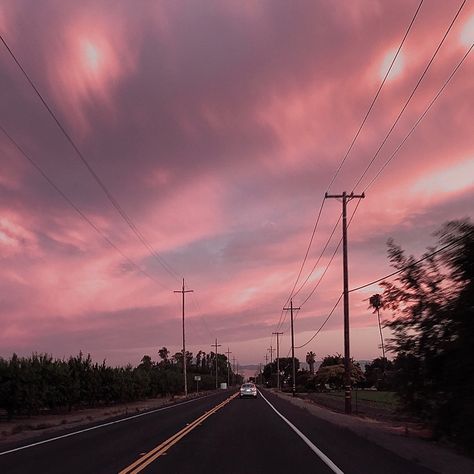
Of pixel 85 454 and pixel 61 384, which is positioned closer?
pixel 85 454

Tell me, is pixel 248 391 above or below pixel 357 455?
above

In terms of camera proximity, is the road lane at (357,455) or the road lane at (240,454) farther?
the road lane at (240,454)

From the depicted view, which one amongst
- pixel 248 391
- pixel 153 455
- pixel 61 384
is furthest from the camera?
pixel 248 391

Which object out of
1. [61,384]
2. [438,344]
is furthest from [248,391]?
[438,344]

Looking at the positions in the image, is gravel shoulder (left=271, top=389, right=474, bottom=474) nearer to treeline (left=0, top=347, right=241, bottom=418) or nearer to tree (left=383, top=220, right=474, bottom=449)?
tree (left=383, top=220, right=474, bottom=449)

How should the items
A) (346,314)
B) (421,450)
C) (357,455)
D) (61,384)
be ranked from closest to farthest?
(357,455) < (421,450) < (346,314) < (61,384)

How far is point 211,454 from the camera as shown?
591 inches

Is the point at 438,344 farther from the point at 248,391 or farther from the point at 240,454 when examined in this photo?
the point at 248,391

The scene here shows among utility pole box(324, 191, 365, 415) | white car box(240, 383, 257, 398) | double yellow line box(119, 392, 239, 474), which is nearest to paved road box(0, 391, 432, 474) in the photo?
double yellow line box(119, 392, 239, 474)

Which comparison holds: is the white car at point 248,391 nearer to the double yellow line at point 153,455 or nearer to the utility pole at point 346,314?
the utility pole at point 346,314

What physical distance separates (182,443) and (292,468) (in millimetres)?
6362

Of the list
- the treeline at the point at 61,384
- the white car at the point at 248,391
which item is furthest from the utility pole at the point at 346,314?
the white car at the point at 248,391

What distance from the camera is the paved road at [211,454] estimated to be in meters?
12.4

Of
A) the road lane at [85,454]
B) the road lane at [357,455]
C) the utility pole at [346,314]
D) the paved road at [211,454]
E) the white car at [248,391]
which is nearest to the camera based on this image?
the road lane at [357,455]
